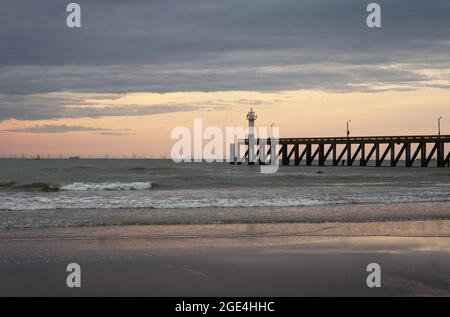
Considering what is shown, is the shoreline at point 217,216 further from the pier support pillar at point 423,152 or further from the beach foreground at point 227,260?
the pier support pillar at point 423,152

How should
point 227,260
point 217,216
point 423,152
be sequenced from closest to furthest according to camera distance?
1. point 227,260
2. point 217,216
3. point 423,152

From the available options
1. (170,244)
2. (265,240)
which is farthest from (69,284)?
(265,240)

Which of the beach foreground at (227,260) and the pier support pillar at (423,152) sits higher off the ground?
the pier support pillar at (423,152)

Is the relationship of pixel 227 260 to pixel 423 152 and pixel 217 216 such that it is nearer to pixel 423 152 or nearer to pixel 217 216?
pixel 217 216

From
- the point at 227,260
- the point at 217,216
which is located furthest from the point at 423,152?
the point at 227,260

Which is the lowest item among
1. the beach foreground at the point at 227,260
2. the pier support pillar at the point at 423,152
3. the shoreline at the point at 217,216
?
the shoreline at the point at 217,216

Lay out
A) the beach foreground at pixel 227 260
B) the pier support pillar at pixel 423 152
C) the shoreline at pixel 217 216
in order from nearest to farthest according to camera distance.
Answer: the beach foreground at pixel 227 260
the shoreline at pixel 217 216
the pier support pillar at pixel 423 152

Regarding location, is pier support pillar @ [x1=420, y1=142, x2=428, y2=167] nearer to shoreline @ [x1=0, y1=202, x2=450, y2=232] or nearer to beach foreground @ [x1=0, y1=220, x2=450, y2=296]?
shoreline @ [x1=0, y1=202, x2=450, y2=232]

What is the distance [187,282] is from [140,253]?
246cm

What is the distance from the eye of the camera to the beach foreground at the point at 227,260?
7.38 m

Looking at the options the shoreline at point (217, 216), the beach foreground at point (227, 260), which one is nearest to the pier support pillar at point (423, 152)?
the shoreline at point (217, 216)

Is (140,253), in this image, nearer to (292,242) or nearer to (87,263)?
(87,263)

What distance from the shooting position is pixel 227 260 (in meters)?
9.32

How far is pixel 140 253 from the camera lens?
10.0 metres
